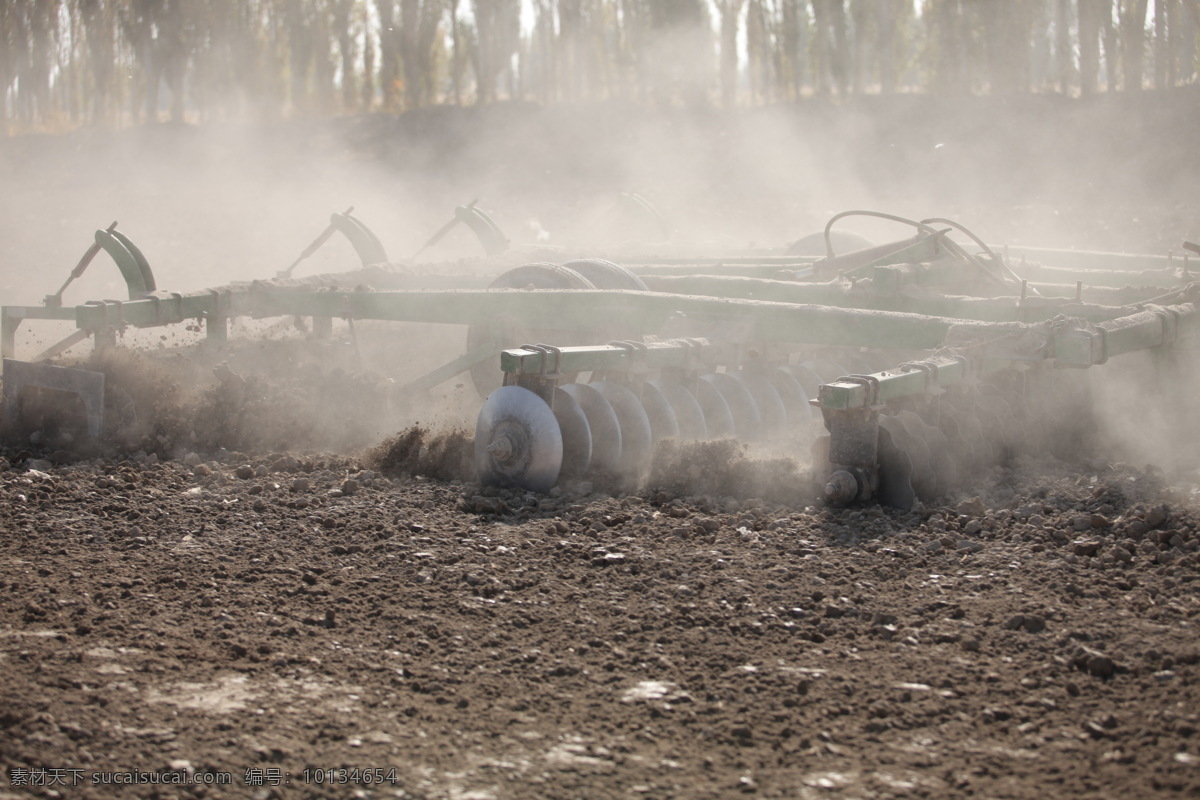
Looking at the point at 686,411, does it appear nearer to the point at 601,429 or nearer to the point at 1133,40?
the point at 601,429

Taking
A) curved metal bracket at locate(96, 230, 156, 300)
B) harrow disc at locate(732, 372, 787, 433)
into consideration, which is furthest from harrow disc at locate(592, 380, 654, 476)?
curved metal bracket at locate(96, 230, 156, 300)

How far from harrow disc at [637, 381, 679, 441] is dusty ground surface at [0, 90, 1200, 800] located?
0.44 metres

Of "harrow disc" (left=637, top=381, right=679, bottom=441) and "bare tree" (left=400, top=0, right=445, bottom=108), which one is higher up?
"bare tree" (left=400, top=0, right=445, bottom=108)

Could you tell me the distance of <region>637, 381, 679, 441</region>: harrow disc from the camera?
19.9 ft

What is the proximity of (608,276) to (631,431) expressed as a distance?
267cm

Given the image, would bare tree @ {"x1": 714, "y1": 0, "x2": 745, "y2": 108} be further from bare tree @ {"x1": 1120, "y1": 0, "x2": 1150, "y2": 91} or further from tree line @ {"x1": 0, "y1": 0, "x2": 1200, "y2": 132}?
bare tree @ {"x1": 1120, "y1": 0, "x2": 1150, "y2": 91}

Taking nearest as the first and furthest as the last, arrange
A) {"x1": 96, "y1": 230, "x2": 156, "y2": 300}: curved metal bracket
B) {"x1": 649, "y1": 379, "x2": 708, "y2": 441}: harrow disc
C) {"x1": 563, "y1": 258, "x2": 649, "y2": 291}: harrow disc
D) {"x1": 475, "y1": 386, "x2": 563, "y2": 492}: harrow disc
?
{"x1": 475, "y1": 386, "x2": 563, "y2": 492}: harrow disc < {"x1": 649, "y1": 379, "x2": 708, "y2": 441}: harrow disc < {"x1": 563, "y1": 258, "x2": 649, "y2": 291}: harrow disc < {"x1": 96, "y1": 230, "x2": 156, "y2": 300}: curved metal bracket

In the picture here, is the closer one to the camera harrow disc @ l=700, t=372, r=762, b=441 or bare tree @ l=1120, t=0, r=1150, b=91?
harrow disc @ l=700, t=372, r=762, b=441

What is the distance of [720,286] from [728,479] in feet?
10.3

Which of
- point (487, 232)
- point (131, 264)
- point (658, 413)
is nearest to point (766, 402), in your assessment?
point (658, 413)

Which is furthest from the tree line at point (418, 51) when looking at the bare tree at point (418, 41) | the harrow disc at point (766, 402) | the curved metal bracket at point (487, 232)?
the harrow disc at point (766, 402)

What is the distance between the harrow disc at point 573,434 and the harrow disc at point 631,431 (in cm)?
19

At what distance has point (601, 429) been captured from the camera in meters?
5.80

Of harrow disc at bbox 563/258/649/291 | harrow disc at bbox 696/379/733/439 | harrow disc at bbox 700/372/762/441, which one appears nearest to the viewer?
harrow disc at bbox 696/379/733/439
